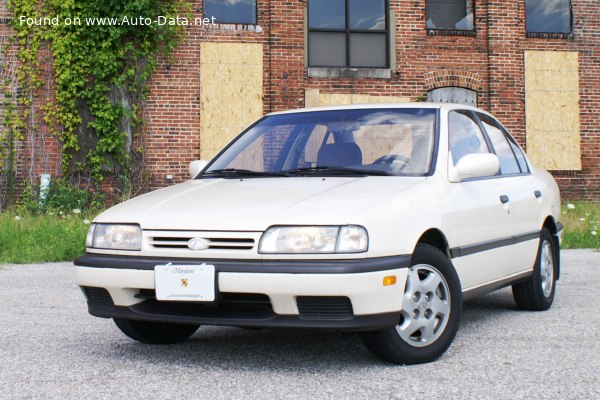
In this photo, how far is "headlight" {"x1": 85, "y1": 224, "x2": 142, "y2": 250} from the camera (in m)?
4.38

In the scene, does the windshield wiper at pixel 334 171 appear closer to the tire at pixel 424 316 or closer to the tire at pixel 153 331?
the tire at pixel 424 316

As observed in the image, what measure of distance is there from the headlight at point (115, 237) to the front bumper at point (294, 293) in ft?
0.36

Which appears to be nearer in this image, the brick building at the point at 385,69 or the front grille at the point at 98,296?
the front grille at the point at 98,296

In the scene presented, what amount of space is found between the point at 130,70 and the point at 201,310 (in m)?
12.7

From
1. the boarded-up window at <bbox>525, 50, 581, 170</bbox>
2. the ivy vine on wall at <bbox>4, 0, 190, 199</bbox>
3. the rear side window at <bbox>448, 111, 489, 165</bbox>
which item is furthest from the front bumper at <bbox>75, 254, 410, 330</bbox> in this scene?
the boarded-up window at <bbox>525, 50, 581, 170</bbox>

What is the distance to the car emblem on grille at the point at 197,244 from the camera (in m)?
4.14

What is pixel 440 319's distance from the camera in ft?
14.9

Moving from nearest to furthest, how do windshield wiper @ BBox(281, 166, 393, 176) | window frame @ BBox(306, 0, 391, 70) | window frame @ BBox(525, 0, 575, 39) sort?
windshield wiper @ BBox(281, 166, 393, 176) → window frame @ BBox(306, 0, 391, 70) → window frame @ BBox(525, 0, 575, 39)

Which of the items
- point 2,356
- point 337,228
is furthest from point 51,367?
point 337,228

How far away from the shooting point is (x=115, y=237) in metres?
4.46

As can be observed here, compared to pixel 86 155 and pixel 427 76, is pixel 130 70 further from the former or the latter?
pixel 427 76

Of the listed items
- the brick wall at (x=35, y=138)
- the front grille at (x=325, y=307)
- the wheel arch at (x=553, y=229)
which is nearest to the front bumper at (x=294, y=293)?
the front grille at (x=325, y=307)

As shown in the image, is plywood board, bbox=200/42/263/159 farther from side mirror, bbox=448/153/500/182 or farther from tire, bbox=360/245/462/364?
tire, bbox=360/245/462/364

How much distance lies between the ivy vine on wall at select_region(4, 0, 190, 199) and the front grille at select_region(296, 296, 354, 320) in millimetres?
12887
